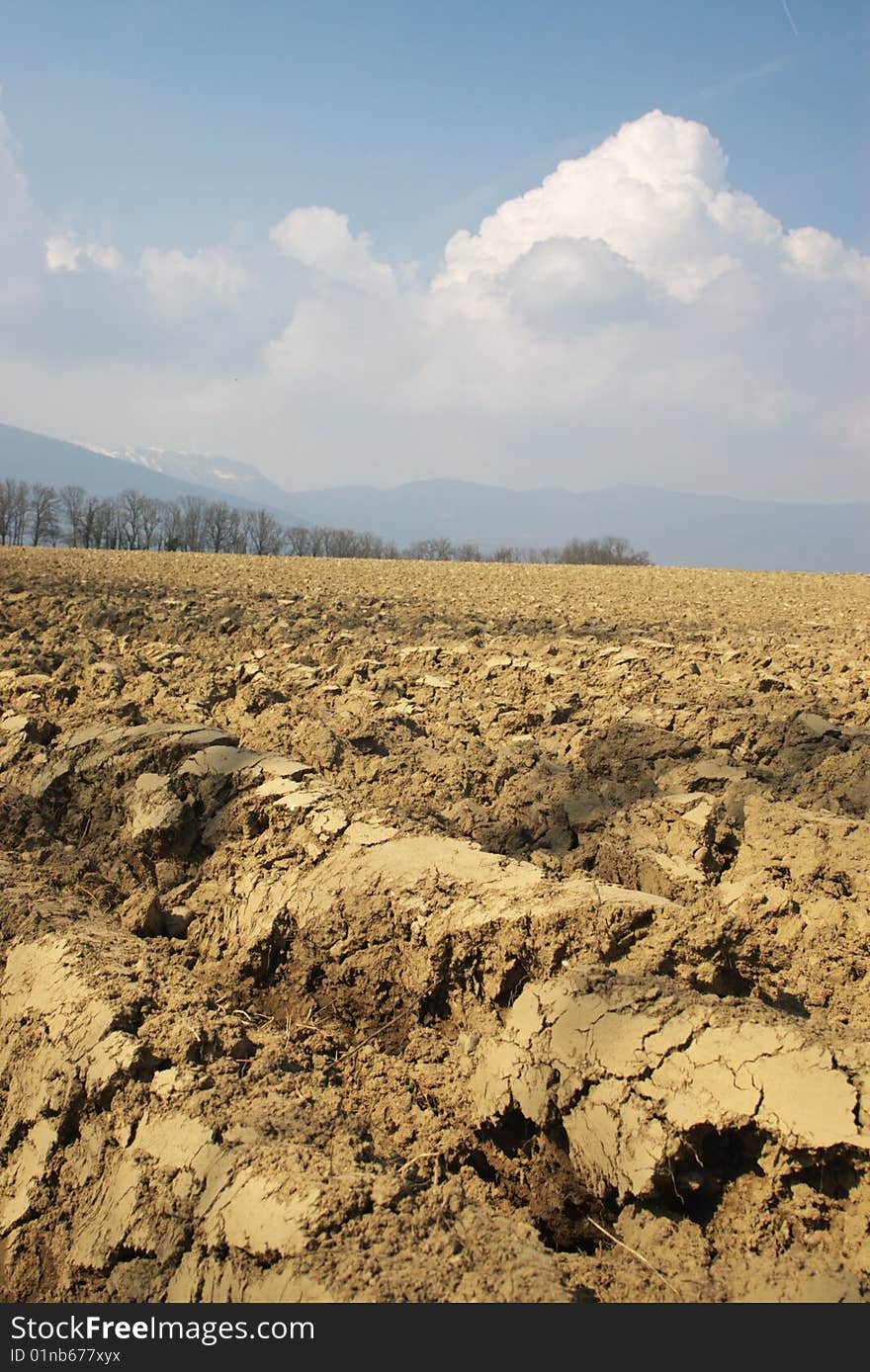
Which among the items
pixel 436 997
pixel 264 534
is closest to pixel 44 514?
pixel 264 534

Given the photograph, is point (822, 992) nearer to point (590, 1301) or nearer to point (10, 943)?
point (590, 1301)

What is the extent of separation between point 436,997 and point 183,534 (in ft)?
240

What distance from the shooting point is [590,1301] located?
2.25m

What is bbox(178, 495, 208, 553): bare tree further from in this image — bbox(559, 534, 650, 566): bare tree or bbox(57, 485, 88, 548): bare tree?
bbox(559, 534, 650, 566): bare tree

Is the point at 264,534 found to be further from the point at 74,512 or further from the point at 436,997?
the point at 436,997

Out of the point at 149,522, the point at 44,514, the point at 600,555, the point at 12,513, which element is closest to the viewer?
the point at 600,555

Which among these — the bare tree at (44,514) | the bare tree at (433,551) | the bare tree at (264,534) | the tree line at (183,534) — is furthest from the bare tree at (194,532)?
the bare tree at (433,551)

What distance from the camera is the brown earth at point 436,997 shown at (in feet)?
8.13

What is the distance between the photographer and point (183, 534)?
71750mm

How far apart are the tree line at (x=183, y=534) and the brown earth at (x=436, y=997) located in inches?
2287

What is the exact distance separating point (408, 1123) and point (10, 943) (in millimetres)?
2152

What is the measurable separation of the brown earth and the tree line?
58.1m
